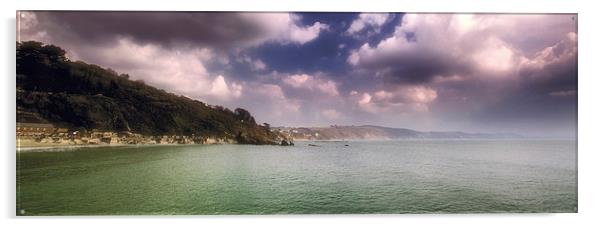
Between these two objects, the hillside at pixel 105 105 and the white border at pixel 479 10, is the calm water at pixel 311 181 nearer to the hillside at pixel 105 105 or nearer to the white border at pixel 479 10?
the white border at pixel 479 10

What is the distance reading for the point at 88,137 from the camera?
3635 mm

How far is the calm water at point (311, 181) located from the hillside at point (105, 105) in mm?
266

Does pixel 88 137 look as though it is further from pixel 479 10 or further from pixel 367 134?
pixel 479 10

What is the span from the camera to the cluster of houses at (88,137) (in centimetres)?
336

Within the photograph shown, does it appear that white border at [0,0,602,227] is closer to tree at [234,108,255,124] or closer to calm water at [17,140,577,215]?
calm water at [17,140,577,215]

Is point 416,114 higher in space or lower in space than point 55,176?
higher

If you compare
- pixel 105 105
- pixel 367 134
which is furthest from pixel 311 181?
pixel 105 105

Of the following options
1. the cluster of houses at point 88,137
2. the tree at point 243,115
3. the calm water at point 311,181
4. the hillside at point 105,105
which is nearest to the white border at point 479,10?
the calm water at point 311,181

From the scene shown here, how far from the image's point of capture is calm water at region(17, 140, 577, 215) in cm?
342

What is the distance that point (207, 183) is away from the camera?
11.9 feet

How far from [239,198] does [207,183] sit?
362mm

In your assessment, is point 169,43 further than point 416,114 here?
No
